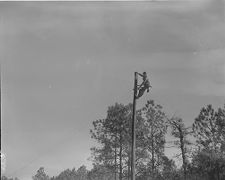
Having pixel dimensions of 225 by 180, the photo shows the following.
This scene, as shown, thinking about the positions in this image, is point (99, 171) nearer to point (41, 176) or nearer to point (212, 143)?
point (212, 143)

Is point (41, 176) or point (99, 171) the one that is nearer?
point (99, 171)

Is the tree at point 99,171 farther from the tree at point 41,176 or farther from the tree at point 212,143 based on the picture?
the tree at point 41,176

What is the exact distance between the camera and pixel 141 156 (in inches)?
1083

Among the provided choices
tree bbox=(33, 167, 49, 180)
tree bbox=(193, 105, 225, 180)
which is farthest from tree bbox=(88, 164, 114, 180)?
tree bbox=(33, 167, 49, 180)

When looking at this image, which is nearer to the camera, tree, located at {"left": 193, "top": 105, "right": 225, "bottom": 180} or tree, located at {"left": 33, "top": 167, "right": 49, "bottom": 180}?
tree, located at {"left": 193, "top": 105, "right": 225, "bottom": 180}

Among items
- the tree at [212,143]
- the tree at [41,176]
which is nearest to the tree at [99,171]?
the tree at [212,143]

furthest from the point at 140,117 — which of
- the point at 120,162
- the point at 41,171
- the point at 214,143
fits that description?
the point at 41,171

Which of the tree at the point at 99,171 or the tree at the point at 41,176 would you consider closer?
the tree at the point at 99,171

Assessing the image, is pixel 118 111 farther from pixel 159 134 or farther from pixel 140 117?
pixel 159 134

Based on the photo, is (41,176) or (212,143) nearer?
(212,143)

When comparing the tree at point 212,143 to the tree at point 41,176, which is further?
the tree at point 41,176

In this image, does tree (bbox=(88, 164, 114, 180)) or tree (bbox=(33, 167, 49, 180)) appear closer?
tree (bbox=(88, 164, 114, 180))

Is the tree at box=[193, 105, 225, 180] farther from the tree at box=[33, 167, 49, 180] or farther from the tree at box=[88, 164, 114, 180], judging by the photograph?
the tree at box=[33, 167, 49, 180]

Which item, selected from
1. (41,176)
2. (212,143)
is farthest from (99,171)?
(41,176)
